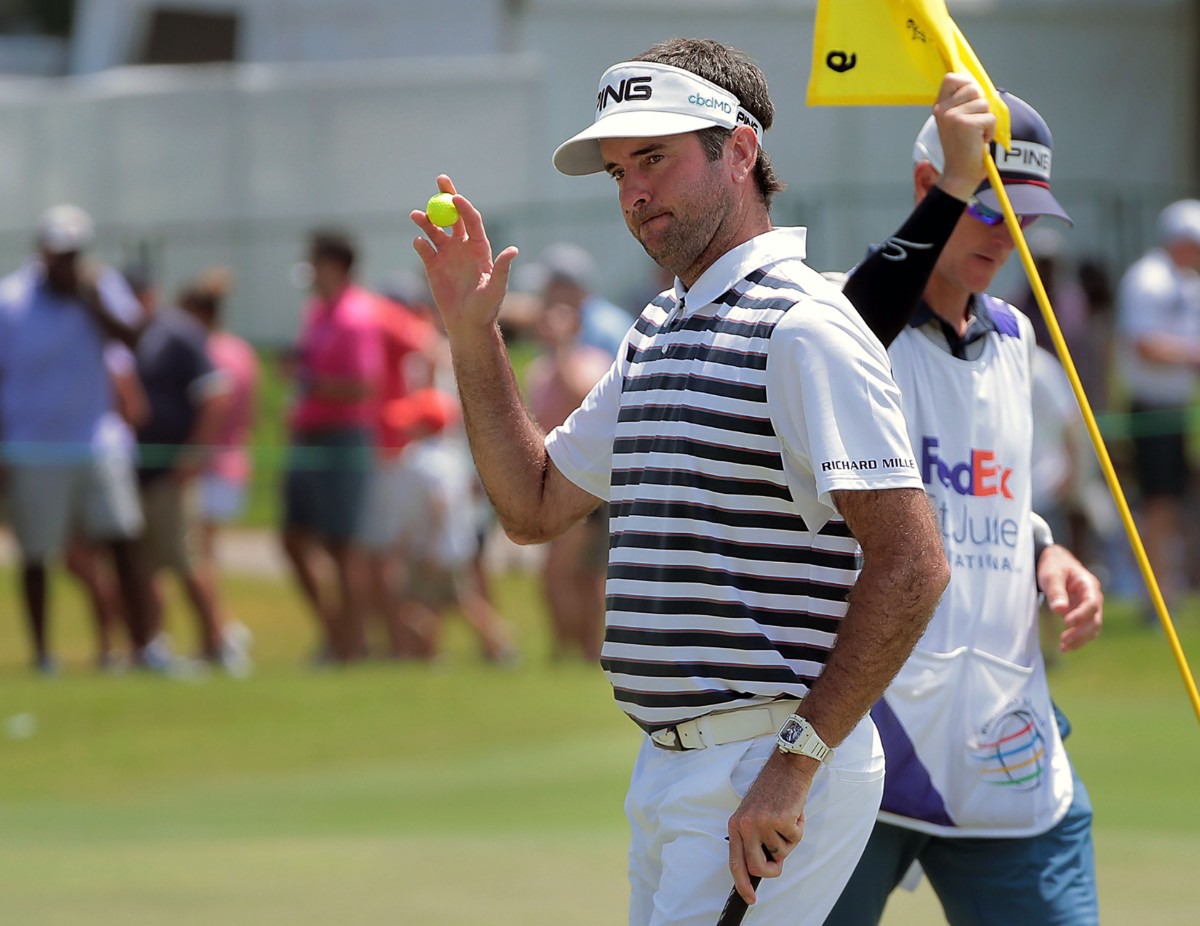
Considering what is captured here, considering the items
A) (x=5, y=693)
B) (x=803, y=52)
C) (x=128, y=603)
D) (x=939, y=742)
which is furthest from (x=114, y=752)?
(x=803, y=52)

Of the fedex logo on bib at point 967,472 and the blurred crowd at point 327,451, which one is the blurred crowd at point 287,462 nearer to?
the blurred crowd at point 327,451

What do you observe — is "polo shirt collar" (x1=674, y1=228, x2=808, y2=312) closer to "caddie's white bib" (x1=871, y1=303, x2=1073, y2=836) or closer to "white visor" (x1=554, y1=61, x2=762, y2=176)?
"white visor" (x1=554, y1=61, x2=762, y2=176)

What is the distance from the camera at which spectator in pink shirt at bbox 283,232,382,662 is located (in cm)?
1210

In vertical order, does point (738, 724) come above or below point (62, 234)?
below

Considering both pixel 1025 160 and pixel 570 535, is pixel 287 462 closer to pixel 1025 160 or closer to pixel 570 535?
pixel 570 535

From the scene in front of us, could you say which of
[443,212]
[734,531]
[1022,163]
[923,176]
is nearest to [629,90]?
[443,212]

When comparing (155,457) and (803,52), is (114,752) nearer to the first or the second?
(155,457)

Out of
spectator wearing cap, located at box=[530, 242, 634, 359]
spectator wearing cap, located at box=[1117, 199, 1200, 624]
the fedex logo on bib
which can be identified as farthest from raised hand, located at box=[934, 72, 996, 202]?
spectator wearing cap, located at box=[1117, 199, 1200, 624]

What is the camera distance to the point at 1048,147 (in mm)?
4496

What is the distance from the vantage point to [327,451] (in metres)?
12.3

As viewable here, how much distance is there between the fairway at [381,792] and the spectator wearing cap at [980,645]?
6.91ft

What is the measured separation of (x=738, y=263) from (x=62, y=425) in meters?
A: 9.00

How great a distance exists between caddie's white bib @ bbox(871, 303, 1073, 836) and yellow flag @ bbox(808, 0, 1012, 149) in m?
0.54

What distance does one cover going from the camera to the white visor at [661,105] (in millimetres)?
3586
